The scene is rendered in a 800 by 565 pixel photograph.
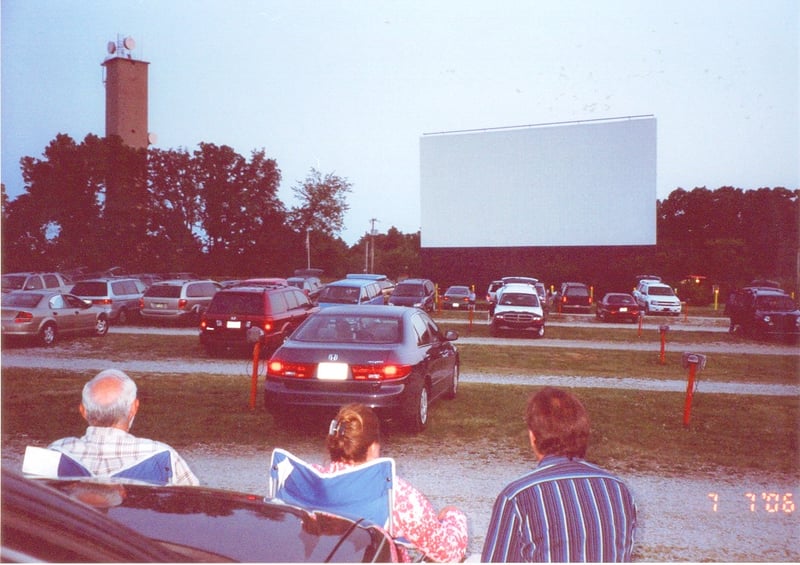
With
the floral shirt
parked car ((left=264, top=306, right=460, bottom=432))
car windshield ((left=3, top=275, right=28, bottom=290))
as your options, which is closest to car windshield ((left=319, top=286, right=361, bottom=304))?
parked car ((left=264, top=306, right=460, bottom=432))

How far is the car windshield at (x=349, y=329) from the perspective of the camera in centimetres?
863

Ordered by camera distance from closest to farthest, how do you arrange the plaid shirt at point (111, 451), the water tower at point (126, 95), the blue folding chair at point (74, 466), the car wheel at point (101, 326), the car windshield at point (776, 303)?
the blue folding chair at point (74, 466) < the plaid shirt at point (111, 451) < the car wheel at point (101, 326) < the car windshield at point (776, 303) < the water tower at point (126, 95)

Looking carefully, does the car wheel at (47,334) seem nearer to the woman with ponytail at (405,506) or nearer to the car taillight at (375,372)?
the car taillight at (375,372)

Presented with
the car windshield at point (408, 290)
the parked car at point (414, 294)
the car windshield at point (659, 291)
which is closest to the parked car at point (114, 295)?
the parked car at point (414, 294)

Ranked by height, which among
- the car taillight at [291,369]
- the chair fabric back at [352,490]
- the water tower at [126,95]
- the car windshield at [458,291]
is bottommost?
the car windshield at [458,291]

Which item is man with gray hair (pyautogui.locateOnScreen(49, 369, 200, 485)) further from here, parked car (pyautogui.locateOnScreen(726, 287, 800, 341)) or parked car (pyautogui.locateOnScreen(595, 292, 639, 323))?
parked car (pyautogui.locateOnScreen(595, 292, 639, 323))

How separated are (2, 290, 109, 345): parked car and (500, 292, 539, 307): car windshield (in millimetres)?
13489

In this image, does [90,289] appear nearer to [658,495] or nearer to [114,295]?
[114,295]

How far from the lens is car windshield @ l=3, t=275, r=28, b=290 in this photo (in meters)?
27.5

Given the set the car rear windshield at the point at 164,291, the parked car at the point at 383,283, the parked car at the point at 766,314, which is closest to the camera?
the parked car at the point at 766,314

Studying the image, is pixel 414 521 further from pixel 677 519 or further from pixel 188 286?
pixel 188 286

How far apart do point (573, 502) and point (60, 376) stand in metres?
13.0

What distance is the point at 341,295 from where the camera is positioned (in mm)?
21656

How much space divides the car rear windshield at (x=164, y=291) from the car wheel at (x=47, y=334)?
6.25 m
